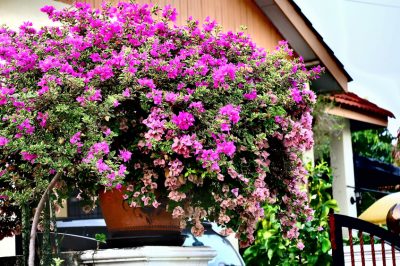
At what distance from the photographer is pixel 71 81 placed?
4438 mm

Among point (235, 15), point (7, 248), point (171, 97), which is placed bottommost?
point (7, 248)

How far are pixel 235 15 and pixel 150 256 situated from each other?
6.80 metres

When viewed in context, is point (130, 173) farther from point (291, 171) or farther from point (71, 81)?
point (291, 171)

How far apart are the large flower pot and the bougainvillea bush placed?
15cm

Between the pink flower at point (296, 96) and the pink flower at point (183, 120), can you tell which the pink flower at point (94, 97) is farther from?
the pink flower at point (296, 96)

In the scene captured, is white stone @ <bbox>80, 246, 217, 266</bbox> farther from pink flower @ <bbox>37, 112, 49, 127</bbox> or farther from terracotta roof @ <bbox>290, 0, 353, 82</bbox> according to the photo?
terracotta roof @ <bbox>290, 0, 353, 82</bbox>

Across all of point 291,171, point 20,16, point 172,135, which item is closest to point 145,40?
point 172,135

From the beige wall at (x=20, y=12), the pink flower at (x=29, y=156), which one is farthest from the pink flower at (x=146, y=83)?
the beige wall at (x=20, y=12)

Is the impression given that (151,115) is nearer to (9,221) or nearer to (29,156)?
(29,156)

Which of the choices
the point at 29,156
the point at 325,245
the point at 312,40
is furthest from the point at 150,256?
the point at 312,40

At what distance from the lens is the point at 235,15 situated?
10.8 meters

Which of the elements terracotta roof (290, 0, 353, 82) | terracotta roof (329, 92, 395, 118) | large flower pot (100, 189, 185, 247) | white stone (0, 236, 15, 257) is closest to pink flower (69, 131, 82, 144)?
large flower pot (100, 189, 185, 247)

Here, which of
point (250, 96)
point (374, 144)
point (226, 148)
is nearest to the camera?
point (226, 148)

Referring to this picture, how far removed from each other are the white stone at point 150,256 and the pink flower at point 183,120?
0.74 m
